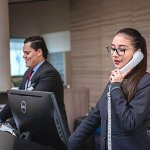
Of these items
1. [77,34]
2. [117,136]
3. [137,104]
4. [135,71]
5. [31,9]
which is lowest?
[117,136]

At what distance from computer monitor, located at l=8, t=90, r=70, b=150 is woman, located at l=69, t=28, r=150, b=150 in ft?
1.18

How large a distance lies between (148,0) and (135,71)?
2.37 metres

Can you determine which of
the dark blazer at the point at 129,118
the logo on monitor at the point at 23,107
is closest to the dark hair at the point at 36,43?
the dark blazer at the point at 129,118

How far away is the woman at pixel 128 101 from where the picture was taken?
1.59 meters

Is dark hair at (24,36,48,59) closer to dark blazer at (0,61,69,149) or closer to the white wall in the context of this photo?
dark blazer at (0,61,69,149)

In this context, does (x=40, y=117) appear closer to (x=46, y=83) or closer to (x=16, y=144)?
(x=16, y=144)

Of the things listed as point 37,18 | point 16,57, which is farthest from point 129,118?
point 37,18

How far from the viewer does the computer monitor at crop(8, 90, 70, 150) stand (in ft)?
4.50

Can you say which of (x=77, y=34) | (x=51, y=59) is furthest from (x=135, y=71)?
(x=51, y=59)

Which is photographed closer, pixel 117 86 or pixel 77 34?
pixel 117 86

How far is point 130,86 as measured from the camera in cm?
168

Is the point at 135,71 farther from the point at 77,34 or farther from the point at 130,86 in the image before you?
the point at 77,34

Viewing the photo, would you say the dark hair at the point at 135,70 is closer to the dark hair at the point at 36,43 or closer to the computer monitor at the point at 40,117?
the computer monitor at the point at 40,117

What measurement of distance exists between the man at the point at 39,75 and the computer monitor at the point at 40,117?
63 cm
